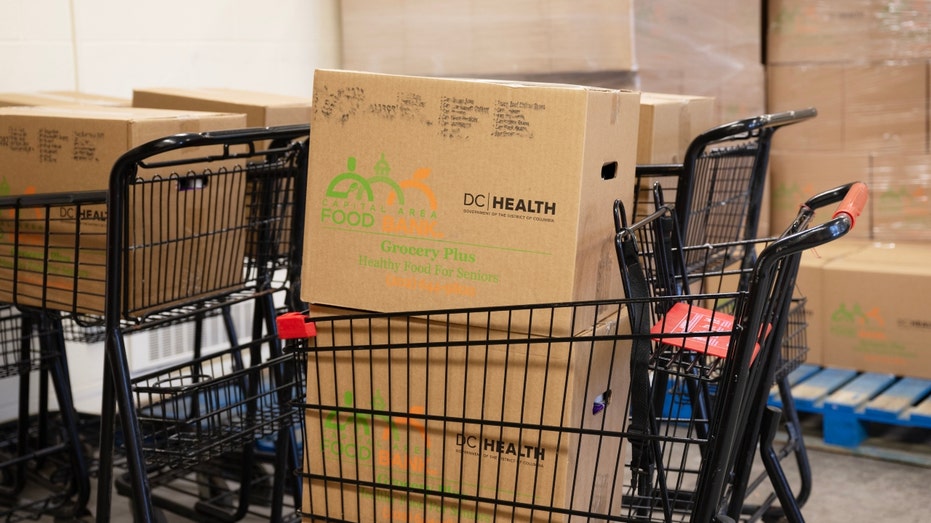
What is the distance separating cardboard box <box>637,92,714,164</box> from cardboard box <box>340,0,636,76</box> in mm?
1088

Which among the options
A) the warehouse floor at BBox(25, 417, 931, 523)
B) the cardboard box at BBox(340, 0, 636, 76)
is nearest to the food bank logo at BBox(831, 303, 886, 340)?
the warehouse floor at BBox(25, 417, 931, 523)

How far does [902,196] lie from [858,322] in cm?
62

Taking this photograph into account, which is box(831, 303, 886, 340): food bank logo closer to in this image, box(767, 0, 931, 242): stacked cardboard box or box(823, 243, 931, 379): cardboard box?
box(823, 243, 931, 379): cardboard box

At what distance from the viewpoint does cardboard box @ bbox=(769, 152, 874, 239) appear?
4.09m

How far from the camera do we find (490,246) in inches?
63.4

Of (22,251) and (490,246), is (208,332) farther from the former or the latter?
(490,246)

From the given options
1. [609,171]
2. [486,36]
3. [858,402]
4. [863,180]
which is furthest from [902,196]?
[609,171]

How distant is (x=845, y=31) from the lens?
13.3 feet

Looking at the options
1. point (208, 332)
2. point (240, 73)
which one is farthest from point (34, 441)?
point (240, 73)

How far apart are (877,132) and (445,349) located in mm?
2966

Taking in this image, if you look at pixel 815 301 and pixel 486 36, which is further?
pixel 486 36

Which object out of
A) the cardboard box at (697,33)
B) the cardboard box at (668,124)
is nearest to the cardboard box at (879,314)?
the cardboard box at (697,33)

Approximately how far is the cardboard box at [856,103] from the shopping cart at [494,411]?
264 cm

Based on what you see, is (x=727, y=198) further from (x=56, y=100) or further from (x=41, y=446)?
(x=41, y=446)
